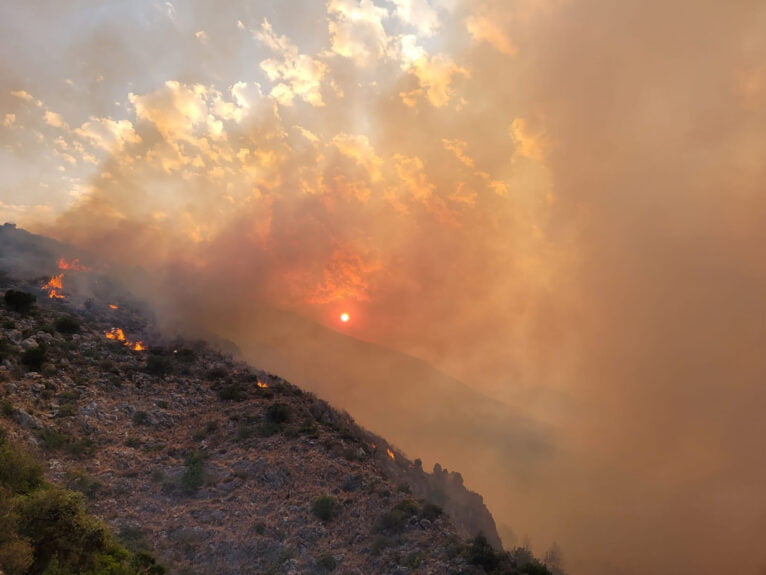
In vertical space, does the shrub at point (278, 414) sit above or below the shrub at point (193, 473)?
above

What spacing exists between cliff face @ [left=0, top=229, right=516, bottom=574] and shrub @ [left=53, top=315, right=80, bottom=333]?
0.60 ft

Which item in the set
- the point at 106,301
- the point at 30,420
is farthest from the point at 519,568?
the point at 106,301

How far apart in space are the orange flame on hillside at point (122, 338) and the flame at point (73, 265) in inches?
2140

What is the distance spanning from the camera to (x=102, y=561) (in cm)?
1802

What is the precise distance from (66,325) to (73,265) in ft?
236

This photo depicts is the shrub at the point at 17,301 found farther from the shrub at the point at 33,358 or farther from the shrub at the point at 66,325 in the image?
the shrub at the point at 33,358

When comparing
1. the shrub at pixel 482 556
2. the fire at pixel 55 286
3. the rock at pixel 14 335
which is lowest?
the rock at pixel 14 335

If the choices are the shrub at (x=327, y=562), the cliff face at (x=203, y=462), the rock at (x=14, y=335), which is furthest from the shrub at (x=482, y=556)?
the rock at (x=14, y=335)

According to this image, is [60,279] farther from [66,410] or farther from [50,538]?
[50,538]

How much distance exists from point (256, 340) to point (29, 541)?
6399 inches

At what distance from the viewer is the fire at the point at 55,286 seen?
73.4 metres

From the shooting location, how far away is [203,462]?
3978cm

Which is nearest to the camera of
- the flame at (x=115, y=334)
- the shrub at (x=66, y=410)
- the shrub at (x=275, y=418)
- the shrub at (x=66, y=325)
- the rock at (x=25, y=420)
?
the rock at (x=25, y=420)

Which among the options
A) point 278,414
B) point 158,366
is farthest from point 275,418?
point 158,366
